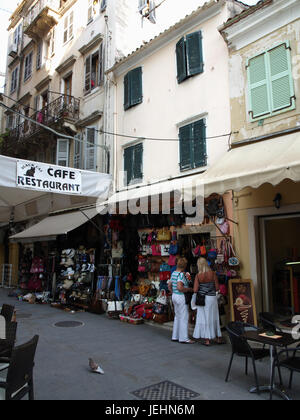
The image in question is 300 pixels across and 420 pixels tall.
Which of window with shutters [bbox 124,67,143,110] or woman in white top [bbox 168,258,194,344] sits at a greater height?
window with shutters [bbox 124,67,143,110]

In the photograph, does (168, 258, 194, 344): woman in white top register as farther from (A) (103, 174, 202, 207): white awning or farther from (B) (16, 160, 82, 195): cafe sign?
(B) (16, 160, 82, 195): cafe sign

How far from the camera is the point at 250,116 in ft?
25.4

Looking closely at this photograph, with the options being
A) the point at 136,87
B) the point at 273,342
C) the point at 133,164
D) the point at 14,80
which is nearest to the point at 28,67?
the point at 14,80

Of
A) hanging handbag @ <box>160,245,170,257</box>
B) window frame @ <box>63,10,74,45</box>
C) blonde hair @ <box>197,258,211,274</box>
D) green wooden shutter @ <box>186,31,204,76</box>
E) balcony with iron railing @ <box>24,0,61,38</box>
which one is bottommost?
blonde hair @ <box>197,258,211,274</box>

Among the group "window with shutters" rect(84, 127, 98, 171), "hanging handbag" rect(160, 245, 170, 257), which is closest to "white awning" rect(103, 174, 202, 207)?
"hanging handbag" rect(160, 245, 170, 257)

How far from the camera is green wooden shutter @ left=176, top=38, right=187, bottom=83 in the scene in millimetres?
9570

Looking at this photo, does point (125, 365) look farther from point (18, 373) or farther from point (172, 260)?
point (172, 260)

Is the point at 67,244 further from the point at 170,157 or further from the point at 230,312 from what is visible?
the point at 230,312

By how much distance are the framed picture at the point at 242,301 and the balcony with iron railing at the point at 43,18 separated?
16.7m

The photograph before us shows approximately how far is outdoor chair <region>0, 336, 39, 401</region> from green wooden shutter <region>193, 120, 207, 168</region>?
255 inches

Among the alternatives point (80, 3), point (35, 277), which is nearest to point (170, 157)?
point (35, 277)

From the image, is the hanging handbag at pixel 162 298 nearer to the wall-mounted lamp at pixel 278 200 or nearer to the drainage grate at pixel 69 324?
the drainage grate at pixel 69 324

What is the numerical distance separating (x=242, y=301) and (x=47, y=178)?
206 inches

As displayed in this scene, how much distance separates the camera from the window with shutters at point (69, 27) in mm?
15914
